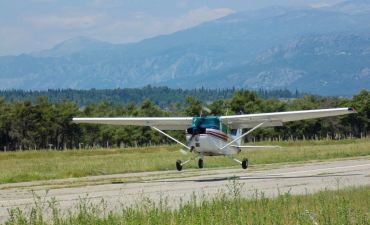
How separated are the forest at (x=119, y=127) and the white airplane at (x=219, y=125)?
57.1 metres

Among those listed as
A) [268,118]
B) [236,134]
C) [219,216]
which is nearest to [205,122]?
[268,118]

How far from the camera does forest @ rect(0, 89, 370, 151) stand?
3693 inches

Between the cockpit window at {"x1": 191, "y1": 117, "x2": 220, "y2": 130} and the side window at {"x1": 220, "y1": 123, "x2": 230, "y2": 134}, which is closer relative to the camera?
the cockpit window at {"x1": 191, "y1": 117, "x2": 220, "y2": 130}

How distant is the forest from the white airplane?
2248 inches

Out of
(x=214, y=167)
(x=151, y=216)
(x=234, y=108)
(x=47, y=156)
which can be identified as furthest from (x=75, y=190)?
(x=234, y=108)

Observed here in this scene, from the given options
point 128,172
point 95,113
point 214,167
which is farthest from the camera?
point 95,113

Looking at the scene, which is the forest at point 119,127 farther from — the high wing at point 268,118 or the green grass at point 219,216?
the green grass at point 219,216

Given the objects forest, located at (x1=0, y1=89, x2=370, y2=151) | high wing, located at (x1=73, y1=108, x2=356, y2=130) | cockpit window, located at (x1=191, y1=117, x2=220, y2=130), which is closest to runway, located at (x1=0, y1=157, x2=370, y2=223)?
cockpit window, located at (x1=191, y1=117, x2=220, y2=130)

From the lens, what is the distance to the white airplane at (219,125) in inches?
1133

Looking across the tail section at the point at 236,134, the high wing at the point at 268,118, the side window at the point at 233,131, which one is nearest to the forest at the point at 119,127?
the tail section at the point at 236,134

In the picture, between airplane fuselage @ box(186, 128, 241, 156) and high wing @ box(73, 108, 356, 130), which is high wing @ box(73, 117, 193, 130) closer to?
high wing @ box(73, 108, 356, 130)

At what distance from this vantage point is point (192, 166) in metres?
36.6

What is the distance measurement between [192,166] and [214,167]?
134 cm

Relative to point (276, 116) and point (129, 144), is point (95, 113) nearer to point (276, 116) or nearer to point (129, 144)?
point (129, 144)
